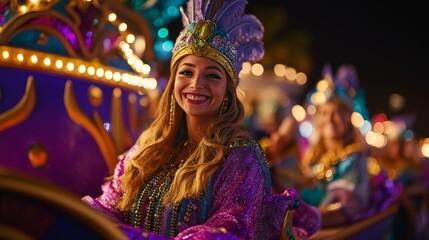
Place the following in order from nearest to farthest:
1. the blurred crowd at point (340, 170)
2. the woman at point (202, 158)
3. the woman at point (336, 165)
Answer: the woman at point (202, 158) → the woman at point (336, 165) → the blurred crowd at point (340, 170)

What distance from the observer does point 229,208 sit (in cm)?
216

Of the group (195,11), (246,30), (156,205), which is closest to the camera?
(156,205)

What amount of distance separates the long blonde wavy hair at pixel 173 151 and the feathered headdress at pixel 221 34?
0.33 ft

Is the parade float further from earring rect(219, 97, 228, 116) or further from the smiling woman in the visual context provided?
earring rect(219, 97, 228, 116)

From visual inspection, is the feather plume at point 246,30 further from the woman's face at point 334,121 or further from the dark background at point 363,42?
the dark background at point 363,42

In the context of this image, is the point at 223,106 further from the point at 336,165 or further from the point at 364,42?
the point at 364,42

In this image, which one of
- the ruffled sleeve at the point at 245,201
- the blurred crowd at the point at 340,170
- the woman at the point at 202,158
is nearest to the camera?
the ruffled sleeve at the point at 245,201

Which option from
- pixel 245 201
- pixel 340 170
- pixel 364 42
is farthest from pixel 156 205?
pixel 364 42

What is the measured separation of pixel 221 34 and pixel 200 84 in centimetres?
24

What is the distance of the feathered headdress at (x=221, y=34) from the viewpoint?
7.93 feet

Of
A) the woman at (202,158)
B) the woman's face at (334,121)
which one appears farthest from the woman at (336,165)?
the woman at (202,158)

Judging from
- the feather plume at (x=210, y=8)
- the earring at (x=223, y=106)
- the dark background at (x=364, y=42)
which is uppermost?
the dark background at (x=364, y=42)

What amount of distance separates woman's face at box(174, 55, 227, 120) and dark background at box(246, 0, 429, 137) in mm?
12551

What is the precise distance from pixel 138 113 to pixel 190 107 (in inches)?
37.6
